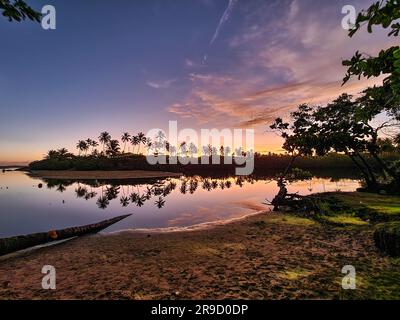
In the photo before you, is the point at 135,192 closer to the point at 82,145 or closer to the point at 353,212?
the point at 353,212

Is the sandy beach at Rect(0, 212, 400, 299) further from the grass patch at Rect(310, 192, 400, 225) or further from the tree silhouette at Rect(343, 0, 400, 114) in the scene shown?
the tree silhouette at Rect(343, 0, 400, 114)

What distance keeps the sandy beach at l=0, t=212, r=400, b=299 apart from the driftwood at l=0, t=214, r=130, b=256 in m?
0.58

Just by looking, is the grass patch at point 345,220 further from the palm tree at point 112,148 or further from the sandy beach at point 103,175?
the palm tree at point 112,148

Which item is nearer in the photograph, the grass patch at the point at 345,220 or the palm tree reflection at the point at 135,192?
the grass patch at the point at 345,220

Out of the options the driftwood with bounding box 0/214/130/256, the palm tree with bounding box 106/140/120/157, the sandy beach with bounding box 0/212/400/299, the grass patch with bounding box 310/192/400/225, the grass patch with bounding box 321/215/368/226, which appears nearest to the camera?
the sandy beach with bounding box 0/212/400/299

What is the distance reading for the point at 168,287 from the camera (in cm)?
726

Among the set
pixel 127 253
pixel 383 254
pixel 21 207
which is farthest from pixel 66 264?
pixel 21 207

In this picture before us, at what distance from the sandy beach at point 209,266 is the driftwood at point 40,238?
22.9 inches

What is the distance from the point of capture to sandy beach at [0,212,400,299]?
→ 22.5 feet

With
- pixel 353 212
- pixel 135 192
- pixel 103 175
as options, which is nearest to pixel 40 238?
pixel 353 212

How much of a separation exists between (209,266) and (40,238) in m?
9.34

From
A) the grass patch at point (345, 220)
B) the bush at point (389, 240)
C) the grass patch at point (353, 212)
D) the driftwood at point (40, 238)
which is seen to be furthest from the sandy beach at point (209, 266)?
the grass patch at point (353, 212)

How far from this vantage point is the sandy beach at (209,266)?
6.87 m

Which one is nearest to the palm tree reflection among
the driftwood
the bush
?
the driftwood
